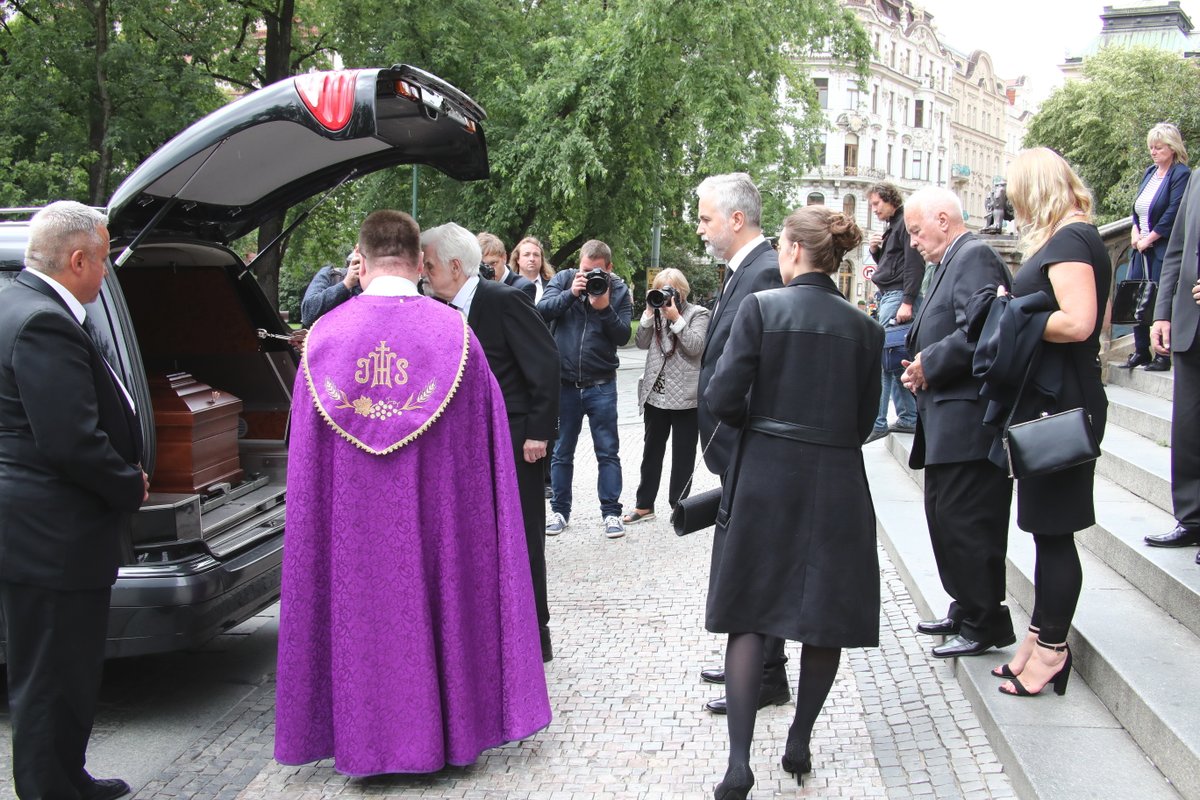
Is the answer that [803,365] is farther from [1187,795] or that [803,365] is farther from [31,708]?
[31,708]

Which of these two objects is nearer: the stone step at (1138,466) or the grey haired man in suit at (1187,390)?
the grey haired man in suit at (1187,390)

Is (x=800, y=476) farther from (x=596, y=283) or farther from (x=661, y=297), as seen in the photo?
(x=596, y=283)

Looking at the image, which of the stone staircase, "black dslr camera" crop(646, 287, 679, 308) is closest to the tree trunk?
"black dslr camera" crop(646, 287, 679, 308)

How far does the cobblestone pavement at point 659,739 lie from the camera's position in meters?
3.70

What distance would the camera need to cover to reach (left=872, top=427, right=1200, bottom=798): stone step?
3.34 m

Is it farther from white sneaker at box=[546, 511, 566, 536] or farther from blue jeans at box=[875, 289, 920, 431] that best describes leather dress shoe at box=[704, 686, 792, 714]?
blue jeans at box=[875, 289, 920, 431]

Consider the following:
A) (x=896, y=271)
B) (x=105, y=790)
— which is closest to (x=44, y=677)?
(x=105, y=790)

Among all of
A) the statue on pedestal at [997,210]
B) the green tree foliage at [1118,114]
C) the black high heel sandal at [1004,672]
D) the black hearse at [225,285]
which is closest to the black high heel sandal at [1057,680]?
the black high heel sandal at [1004,672]

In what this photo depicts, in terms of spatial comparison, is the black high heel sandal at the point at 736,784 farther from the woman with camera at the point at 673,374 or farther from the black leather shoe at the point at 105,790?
the woman with camera at the point at 673,374

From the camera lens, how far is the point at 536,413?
4.90m

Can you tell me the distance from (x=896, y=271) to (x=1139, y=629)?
203 inches

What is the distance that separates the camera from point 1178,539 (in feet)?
15.4

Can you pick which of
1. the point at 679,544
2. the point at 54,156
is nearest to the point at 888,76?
the point at 54,156

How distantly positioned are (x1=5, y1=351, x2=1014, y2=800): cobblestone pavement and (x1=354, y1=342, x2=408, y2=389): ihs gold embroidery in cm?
143
